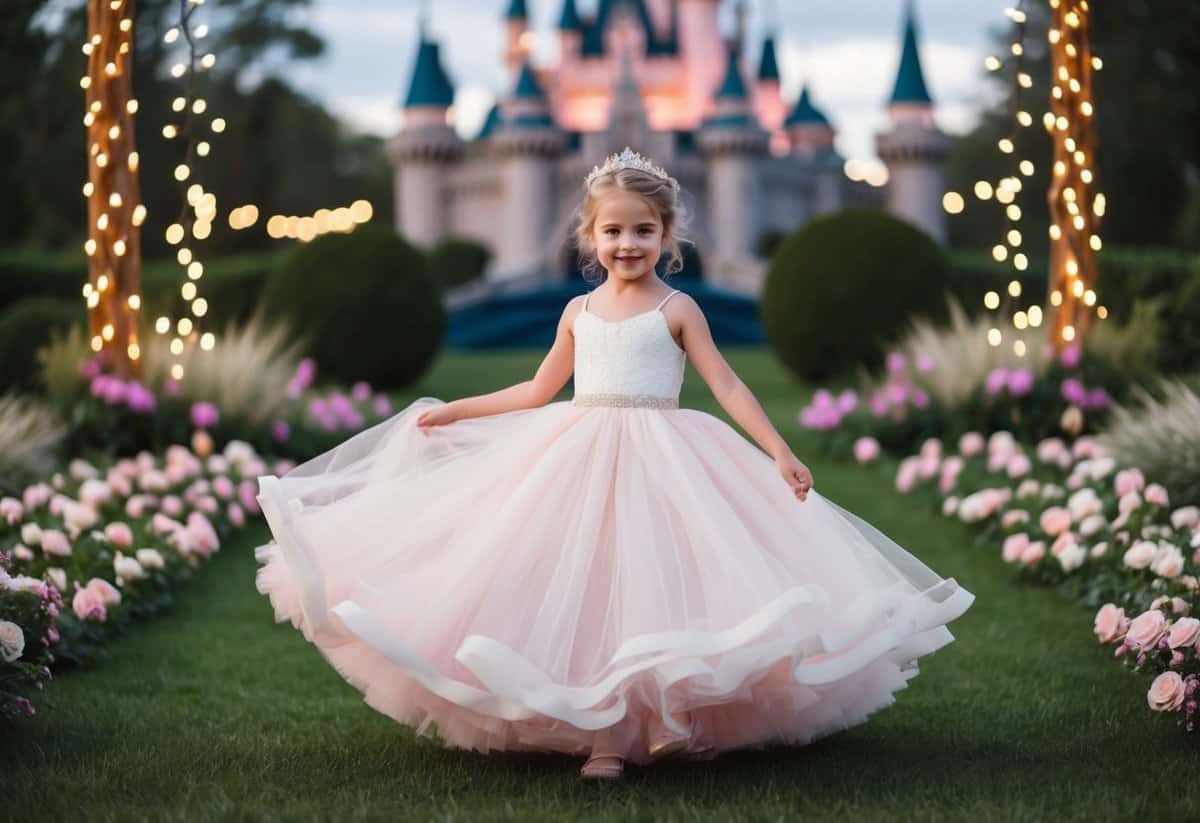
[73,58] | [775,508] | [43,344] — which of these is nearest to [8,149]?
[73,58]

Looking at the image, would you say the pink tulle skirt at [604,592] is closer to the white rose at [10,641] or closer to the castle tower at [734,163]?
the white rose at [10,641]

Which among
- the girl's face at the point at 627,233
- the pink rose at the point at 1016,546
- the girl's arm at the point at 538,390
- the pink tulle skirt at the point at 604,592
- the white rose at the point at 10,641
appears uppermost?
the girl's face at the point at 627,233

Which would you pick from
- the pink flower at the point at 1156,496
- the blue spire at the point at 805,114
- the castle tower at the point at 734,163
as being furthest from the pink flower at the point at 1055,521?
the blue spire at the point at 805,114

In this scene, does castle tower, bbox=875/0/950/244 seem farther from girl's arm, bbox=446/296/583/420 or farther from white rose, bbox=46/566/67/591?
girl's arm, bbox=446/296/583/420

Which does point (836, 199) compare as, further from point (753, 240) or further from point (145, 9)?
point (145, 9)

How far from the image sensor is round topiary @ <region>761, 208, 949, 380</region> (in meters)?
15.7

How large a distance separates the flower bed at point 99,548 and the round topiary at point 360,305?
677cm

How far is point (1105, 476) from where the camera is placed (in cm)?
717

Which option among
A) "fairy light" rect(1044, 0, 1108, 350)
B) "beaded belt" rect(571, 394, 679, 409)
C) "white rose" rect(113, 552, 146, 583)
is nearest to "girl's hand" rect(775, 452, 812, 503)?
"beaded belt" rect(571, 394, 679, 409)

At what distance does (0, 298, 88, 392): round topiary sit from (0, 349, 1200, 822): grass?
22.9 feet

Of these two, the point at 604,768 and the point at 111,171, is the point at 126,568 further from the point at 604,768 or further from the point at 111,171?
the point at 111,171

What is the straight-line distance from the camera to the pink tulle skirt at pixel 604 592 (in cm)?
349

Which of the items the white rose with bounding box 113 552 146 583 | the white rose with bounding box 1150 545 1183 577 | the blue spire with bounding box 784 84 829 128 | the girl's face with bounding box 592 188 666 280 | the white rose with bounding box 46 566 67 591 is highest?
the blue spire with bounding box 784 84 829 128

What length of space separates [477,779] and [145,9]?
28.9 metres
